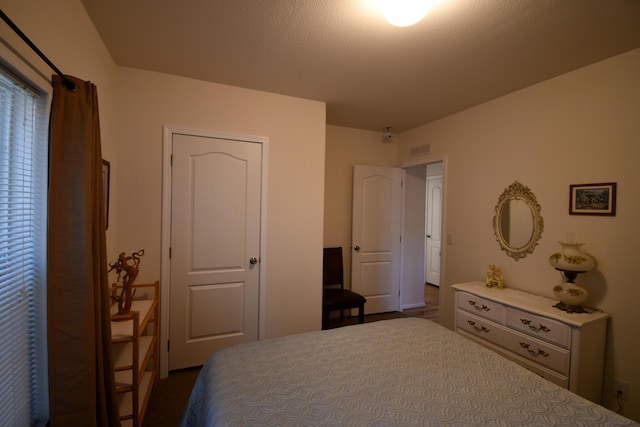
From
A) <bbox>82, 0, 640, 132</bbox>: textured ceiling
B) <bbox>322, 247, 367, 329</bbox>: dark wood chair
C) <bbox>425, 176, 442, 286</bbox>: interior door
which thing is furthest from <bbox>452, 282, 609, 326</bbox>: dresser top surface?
<bbox>425, 176, 442, 286</bbox>: interior door

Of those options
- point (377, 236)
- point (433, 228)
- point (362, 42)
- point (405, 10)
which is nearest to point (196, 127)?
point (362, 42)

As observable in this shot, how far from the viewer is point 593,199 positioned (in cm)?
197

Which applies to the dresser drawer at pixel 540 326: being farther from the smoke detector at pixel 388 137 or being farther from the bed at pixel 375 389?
the smoke detector at pixel 388 137

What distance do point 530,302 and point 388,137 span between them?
8.06ft

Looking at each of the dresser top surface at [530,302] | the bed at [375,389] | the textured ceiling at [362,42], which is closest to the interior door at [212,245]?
the textured ceiling at [362,42]

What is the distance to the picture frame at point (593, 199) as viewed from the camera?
1881mm

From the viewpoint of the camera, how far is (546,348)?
186 centimetres

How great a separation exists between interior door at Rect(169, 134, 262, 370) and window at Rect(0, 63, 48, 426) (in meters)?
1.15

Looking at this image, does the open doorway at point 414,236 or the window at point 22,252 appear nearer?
the window at point 22,252

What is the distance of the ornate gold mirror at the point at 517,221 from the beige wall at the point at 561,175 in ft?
0.18

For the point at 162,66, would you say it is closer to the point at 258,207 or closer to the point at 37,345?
the point at 258,207

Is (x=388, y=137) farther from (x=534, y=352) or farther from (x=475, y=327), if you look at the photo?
(x=534, y=352)

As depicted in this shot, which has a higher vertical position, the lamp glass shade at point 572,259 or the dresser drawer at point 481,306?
the lamp glass shade at point 572,259

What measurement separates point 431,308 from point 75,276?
416cm
